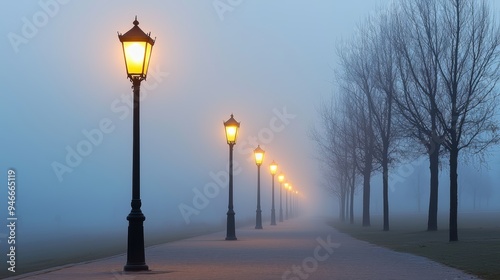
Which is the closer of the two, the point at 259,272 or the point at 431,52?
the point at 259,272

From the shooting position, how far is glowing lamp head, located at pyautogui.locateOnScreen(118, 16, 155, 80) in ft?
61.2

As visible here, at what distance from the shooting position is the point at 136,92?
1888 centimetres

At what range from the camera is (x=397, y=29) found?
123ft

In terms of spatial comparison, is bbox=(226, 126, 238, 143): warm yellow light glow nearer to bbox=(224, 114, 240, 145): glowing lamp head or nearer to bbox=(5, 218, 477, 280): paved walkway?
bbox=(224, 114, 240, 145): glowing lamp head

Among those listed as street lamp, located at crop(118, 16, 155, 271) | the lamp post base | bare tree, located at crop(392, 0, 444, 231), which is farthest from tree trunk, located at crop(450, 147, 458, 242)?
the lamp post base

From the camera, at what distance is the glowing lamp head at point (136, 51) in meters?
18.7

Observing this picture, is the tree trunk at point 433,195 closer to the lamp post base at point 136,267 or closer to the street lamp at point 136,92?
the street lamp at point 136,92

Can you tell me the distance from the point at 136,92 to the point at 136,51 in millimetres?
916

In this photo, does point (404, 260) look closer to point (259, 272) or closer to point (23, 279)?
point (259, 272)

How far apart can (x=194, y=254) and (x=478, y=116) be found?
20056 mm

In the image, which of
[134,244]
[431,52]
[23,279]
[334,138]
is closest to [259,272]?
[134,244]

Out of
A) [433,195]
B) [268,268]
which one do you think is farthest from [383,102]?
[268,268]

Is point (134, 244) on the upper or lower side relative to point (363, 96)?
lower

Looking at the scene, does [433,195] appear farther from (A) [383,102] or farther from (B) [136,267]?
(B) [136,267]
